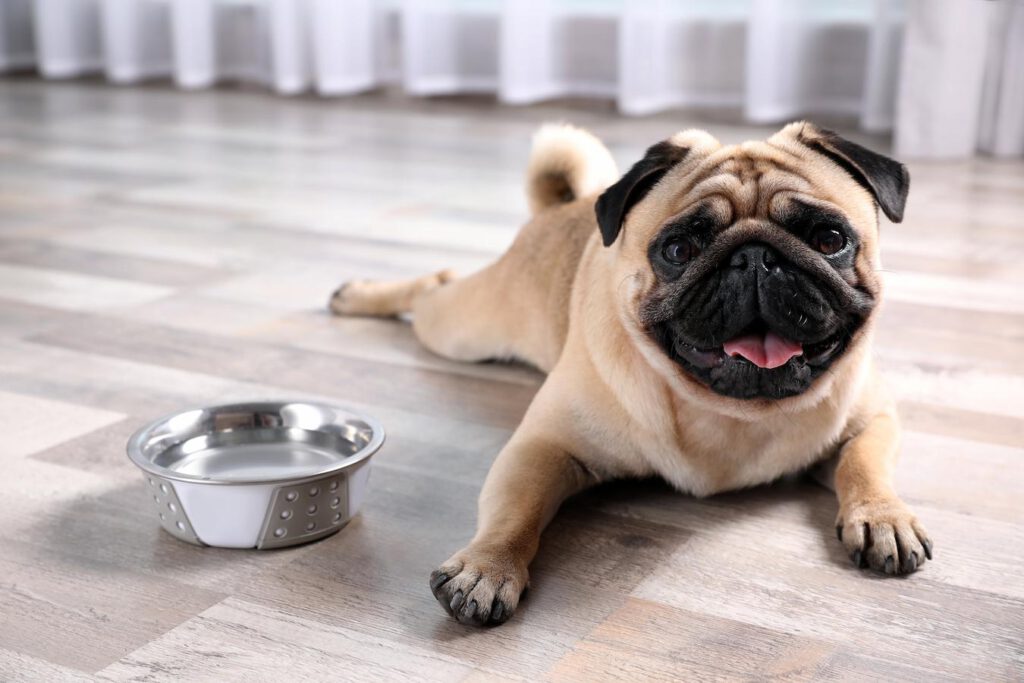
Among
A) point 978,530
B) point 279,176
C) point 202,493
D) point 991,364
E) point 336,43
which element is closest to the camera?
point 202,493

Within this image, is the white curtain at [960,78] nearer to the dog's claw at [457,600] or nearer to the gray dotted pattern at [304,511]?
the gray dotted pattern at [304,511]

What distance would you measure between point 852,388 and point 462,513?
0.51 meters

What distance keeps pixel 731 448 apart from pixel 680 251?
0.27m

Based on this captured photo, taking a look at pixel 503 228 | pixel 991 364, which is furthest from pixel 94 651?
pixel 503 228

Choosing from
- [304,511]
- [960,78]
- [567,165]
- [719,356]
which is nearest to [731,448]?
[719,356]

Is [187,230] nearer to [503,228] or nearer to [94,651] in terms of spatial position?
[503,228]

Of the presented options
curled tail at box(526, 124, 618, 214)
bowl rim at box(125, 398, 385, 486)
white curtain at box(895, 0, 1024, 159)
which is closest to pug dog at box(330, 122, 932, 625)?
bowl rim at box(125, 398, 385, 486)

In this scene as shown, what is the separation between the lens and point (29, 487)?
162cm

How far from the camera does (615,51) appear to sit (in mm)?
5062

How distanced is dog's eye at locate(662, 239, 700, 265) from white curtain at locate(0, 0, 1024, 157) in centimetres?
278

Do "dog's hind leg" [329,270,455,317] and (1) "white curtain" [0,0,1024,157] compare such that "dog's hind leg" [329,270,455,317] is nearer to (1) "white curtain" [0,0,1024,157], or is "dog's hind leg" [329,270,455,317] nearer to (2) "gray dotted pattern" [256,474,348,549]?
(2) "gray dotted pattern" [256,474,348,549]

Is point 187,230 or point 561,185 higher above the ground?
point 561,185

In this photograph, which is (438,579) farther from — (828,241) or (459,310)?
(459,310)

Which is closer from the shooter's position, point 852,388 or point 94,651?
point 94,651
